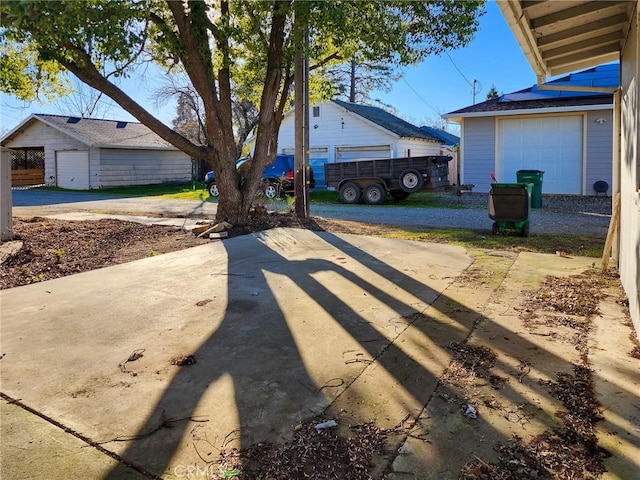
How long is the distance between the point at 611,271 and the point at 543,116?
12.5m

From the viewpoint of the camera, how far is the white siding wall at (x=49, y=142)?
2784 cm

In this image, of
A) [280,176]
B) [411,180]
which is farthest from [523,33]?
[280,176]

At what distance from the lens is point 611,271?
6422mm

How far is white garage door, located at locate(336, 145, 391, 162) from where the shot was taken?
76.0ft

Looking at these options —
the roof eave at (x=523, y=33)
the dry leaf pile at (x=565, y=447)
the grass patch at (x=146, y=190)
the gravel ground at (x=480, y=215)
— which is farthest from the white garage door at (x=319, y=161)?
the dry leaf pile at (x=565, y=447)

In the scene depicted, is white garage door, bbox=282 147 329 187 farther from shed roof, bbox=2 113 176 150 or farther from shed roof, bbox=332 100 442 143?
shed roof, bbox=2 113 176 150

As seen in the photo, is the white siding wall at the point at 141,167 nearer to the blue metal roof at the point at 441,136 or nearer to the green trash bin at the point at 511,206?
the blue metal roof at the point at 441,136

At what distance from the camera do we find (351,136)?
78.2 feet

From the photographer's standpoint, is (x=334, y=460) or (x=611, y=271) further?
(x=611, y=271)

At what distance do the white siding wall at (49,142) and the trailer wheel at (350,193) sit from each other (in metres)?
17.2

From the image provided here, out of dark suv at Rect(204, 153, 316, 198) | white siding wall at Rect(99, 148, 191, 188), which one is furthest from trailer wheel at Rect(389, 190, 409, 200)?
white siding wall at Rect(99, 148, 191, 188)

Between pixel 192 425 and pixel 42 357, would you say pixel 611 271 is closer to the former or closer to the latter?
pixel 192 425

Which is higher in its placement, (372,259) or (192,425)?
(372,259)

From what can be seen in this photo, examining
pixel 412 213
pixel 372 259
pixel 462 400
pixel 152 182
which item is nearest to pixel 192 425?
pixel 462 400
